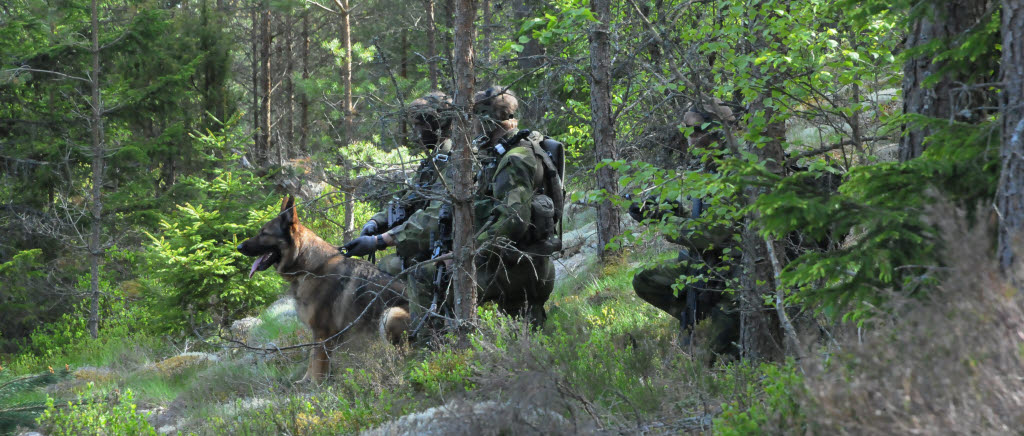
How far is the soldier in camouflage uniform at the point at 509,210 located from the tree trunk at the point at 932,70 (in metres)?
2.67

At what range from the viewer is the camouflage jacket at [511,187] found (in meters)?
5.43

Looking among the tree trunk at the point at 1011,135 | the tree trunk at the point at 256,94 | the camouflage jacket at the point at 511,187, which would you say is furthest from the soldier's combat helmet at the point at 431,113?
the tree trunk at the point at 256,94

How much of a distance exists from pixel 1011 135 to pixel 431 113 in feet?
11.8

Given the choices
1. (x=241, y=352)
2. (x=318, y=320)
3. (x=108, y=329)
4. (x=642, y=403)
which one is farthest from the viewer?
(x=108, y=329)

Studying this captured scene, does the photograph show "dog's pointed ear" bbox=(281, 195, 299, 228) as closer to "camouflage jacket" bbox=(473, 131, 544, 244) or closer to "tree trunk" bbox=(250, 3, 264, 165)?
"camouflage jacket" bbox=(473, 131, 544, 244)

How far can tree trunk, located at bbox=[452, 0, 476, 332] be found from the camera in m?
5.14

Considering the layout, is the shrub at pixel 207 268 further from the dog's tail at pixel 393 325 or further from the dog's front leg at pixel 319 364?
the dog's tail at pixel 393 325

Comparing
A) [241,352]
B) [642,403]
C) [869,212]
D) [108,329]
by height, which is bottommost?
[108,329]

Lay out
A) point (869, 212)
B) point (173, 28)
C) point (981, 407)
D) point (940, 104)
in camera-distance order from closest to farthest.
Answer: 1. point (981, 407)
2. point (869, 212)
3. point (940, 104)
4. point (173, 28)

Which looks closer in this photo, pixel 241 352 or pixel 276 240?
pixel 276 240

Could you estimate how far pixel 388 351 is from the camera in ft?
18.5

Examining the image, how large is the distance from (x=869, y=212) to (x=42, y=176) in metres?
16.8

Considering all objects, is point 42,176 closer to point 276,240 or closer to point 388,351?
point 276,240

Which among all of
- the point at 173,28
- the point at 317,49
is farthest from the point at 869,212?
the point at 317,49
